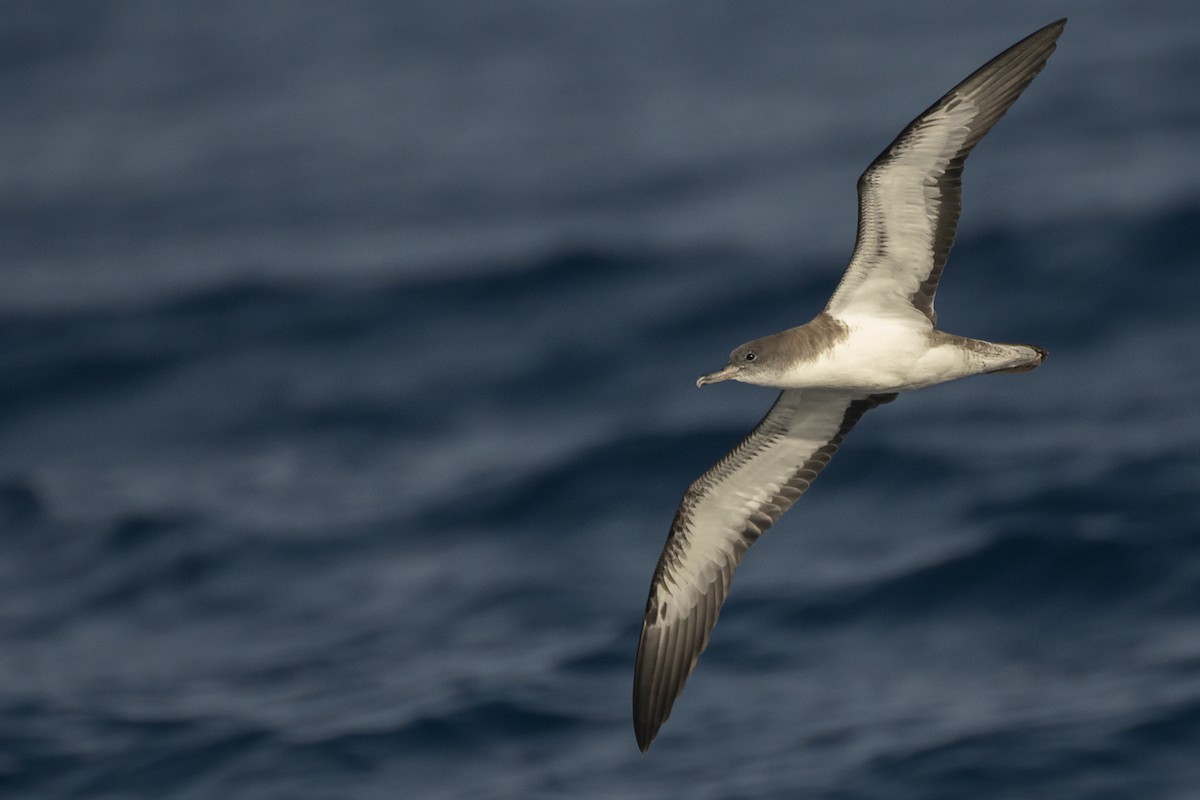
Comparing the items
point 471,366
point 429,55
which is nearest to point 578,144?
point 429,55

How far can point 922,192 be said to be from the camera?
12.2 m

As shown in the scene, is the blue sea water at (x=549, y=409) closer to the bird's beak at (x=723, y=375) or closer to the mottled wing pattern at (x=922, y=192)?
the mottled wing pattern at (x=922, y=192)

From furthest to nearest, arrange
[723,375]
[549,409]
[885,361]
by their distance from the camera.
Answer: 1. [549,409]
2. [885,361]
3. [723,375]

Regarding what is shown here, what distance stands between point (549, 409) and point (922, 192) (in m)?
17.1

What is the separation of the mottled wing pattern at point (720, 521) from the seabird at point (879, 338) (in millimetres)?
11

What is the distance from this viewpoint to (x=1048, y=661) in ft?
69.1

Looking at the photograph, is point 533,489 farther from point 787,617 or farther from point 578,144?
point 578,144

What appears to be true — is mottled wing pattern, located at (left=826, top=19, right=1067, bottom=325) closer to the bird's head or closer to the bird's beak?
the bird's head

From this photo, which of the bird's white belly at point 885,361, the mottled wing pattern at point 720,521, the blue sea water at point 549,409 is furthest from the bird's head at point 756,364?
the blue sea water at point 549,409

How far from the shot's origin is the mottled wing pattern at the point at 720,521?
13766mm

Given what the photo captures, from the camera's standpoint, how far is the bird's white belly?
40.4ft

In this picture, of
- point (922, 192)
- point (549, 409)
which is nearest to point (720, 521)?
point (922, 192)

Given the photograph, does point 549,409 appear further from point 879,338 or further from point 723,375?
point 723,375

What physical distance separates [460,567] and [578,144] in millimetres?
15570
